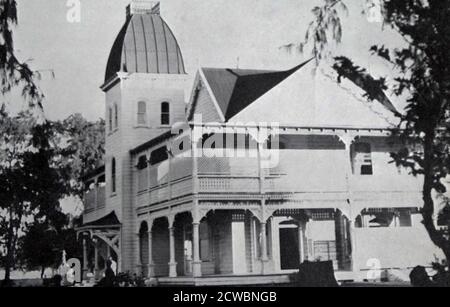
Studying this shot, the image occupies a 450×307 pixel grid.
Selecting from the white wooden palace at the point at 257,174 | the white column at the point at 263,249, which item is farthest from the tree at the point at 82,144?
the white column at the point at 263,249

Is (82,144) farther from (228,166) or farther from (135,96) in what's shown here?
(228,166)

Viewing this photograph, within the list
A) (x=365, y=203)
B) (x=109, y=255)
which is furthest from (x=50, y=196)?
(x=365, y=203)

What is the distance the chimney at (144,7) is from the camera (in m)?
14.8

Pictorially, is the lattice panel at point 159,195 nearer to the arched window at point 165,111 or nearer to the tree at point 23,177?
the arched window at point 165,111

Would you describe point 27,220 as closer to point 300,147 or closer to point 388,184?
point 300,147

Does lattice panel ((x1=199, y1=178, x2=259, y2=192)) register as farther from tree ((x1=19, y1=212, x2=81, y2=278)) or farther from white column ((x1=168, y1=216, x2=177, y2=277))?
tree ((x1=19, y1=212, x2=81, y2=278))

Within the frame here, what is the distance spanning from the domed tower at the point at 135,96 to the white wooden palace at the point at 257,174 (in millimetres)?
46

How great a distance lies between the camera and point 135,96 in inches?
687

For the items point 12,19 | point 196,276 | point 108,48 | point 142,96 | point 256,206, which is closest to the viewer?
point 12,19

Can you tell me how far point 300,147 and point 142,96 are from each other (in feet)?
13.0

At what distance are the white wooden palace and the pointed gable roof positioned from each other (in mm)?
32

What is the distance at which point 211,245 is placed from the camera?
16031 mm

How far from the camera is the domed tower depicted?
1570 centimetres

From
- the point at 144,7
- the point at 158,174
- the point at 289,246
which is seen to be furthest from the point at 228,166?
the point at 144,7
